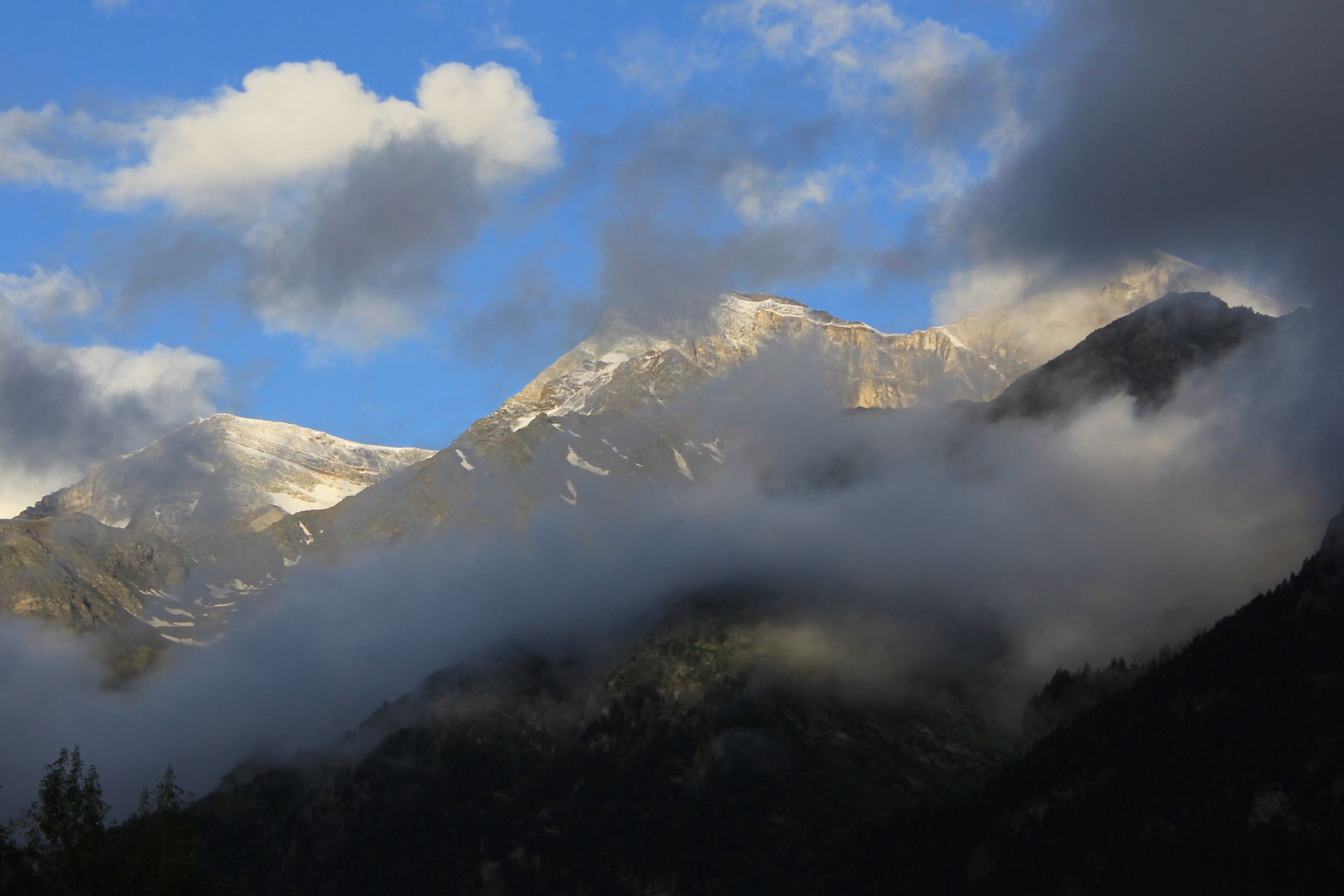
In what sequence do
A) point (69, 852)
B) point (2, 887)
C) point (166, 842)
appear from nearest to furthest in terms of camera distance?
1. point (2, 887)
2. point (69, 852)
3. point (166, 842)

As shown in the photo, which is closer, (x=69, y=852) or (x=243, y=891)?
(x=69, y=852)

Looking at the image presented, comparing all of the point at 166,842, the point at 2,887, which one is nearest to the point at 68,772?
the point at 166,842

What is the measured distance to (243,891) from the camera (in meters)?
197

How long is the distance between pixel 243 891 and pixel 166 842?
14474 mm

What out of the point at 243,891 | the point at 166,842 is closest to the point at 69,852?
the point at 166,842

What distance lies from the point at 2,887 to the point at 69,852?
32960 mm

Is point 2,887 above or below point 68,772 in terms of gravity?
below

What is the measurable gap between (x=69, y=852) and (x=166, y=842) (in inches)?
573

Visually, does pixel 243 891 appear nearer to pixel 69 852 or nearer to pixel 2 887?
pixel 69 852

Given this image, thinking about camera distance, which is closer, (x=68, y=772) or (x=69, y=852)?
(x=69, y=852)

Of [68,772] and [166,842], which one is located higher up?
[68,772]

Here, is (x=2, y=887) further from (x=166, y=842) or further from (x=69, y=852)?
(x=166, y=842)

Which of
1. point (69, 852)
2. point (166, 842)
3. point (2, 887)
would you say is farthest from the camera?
point (166, 842)

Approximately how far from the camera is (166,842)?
18775 cm
